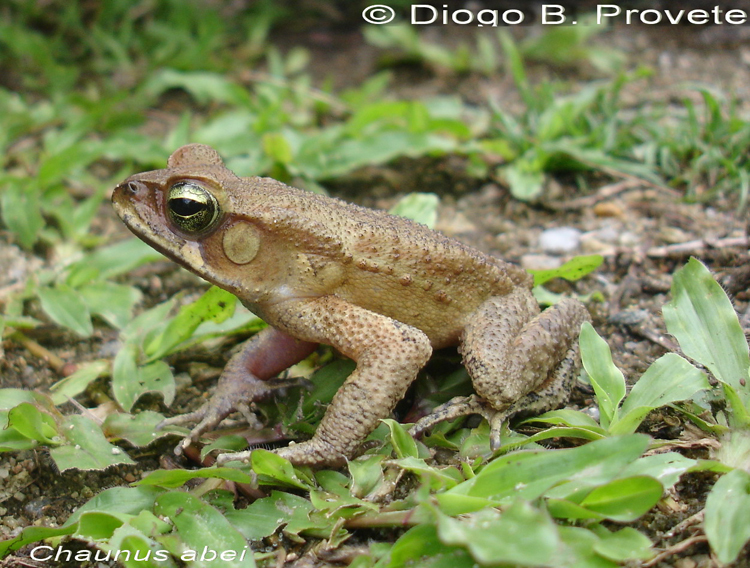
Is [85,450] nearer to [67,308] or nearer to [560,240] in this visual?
[67,308]

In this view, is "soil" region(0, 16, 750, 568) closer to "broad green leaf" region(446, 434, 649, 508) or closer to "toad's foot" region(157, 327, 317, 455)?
"toad's foot" region(157, 327, 317, 455)

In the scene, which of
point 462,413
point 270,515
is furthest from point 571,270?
point 270,515

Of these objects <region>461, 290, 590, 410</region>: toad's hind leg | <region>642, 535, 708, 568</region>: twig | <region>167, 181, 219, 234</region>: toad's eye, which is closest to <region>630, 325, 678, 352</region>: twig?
<region>461, 290, 590, 410</region>: toad's hind leg

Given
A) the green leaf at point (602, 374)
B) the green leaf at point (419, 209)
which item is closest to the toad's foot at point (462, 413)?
the green leaf at point (602, 374)

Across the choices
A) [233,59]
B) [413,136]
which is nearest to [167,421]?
[413,136]

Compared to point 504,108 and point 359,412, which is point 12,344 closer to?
point 359,412

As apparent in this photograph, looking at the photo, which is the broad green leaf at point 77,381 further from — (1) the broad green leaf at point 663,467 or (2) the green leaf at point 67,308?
(1) the broad green leaf at point 663,467
